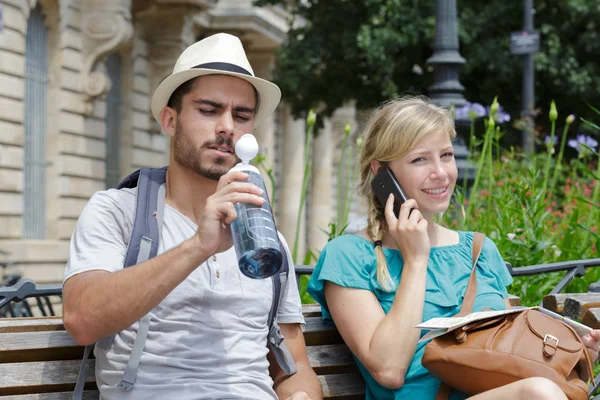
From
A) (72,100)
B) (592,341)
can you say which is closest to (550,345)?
(592,341)

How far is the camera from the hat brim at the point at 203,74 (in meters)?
2.95

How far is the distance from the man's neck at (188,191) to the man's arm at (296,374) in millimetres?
485

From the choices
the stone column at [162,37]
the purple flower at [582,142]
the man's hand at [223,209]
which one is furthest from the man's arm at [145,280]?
the stone column at [162,37]

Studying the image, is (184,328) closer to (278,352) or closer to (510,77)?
(278,352)

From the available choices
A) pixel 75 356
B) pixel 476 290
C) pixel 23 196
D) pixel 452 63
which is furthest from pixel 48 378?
pixel 23 196

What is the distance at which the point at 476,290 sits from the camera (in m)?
3.25

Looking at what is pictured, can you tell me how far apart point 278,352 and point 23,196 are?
38.0ft

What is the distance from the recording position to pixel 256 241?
2338 millimetres

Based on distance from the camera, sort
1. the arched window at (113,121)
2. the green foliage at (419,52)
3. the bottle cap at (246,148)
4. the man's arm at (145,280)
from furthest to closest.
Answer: the arched window at (113,121) → the green foliage at (419,52) → the bottle cap at (246,148) → the man's arm at (145,280)

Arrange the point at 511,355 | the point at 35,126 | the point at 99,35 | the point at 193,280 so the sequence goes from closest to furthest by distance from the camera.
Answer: the point at 511,355 → the point at 193,280 → the point at 35,126 → the point at 99,35

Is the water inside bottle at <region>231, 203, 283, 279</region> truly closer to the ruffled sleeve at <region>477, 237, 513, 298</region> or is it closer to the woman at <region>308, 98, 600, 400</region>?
the woman at <region>308, 98, 600, 400</region>

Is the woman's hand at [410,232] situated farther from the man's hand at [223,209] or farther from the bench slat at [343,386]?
the man's hand at [223,209]

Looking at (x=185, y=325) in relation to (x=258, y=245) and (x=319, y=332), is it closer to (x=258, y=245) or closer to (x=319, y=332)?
(x=258, y=245)

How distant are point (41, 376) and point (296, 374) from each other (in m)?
0.79
